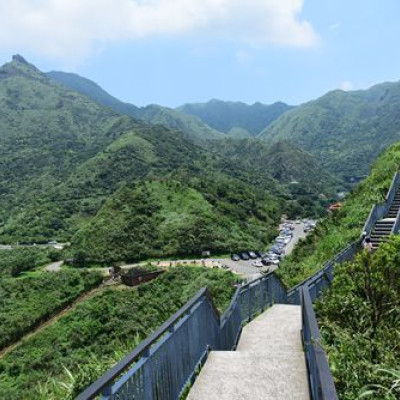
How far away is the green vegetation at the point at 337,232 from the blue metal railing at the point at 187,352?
8.16 m

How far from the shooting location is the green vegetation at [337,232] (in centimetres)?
1692

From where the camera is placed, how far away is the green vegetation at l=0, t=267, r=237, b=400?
143 ft

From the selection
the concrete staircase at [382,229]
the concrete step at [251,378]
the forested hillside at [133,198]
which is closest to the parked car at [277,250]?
the forested hillside at [133,198]

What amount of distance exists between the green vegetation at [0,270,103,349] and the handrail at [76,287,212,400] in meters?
54.8

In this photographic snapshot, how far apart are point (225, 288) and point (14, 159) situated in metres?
150

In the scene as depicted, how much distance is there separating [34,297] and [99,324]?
16.5 m

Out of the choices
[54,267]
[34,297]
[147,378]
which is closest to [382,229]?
[147,378]

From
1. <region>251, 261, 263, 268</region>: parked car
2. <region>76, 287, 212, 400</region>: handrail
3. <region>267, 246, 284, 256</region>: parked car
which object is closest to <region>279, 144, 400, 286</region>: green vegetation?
<region>76, 287, 212, 400</region>: handrail

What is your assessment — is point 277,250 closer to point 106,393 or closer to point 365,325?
point 365,325

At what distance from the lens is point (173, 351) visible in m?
4.46

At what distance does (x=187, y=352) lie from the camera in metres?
Result: 4.93

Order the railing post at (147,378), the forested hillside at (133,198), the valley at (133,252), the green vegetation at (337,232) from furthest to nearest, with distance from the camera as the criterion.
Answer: the forested hillside at (133,198) → the green vegetation at (337,232) → the valley at (133,252) → the railing post at (147,378)

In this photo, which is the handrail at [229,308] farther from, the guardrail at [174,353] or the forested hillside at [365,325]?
the forested hillside at [365,325]

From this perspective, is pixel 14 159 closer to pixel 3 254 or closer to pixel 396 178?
pixel 3 254
